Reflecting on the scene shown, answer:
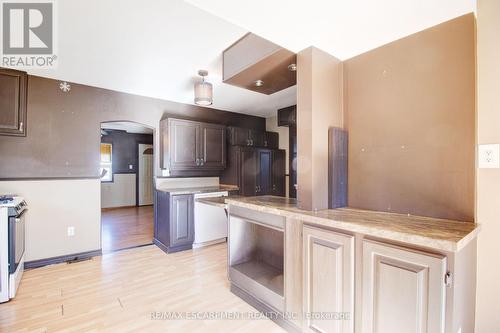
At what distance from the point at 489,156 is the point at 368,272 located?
3.08 ft

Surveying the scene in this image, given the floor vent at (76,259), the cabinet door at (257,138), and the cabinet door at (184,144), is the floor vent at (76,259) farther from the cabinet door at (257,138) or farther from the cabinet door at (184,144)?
the cabinet door at (257,138)

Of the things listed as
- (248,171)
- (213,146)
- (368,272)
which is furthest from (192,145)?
(368,272)

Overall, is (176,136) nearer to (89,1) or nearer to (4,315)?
(89,1)

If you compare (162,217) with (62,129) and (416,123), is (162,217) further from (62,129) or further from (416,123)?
(416,123)

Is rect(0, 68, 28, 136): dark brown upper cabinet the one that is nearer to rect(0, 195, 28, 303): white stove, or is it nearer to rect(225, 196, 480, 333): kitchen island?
rect(0, 195, 28, 303): white stove

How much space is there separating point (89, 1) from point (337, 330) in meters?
2.78

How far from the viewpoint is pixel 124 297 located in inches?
90.0

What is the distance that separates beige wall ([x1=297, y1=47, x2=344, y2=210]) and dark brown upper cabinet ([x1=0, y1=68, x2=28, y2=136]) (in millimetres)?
3378

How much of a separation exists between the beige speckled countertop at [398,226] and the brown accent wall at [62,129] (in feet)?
9.72

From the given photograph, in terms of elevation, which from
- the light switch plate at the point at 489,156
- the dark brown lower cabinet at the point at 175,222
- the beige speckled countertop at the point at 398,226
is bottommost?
the dark brown lower cabinet at the point at 175,222

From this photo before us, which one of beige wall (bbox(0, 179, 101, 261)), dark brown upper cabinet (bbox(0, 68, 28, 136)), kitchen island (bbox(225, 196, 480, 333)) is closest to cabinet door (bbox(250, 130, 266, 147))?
beige wall (bbox(0, 179, 101, 261))

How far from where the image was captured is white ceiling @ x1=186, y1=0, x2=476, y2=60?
4.53ft

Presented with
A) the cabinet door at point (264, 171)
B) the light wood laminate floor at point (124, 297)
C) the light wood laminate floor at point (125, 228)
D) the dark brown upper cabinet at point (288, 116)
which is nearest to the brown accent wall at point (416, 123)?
the light wood laminate floor at point (124, 297)

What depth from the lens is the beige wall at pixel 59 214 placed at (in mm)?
2963
